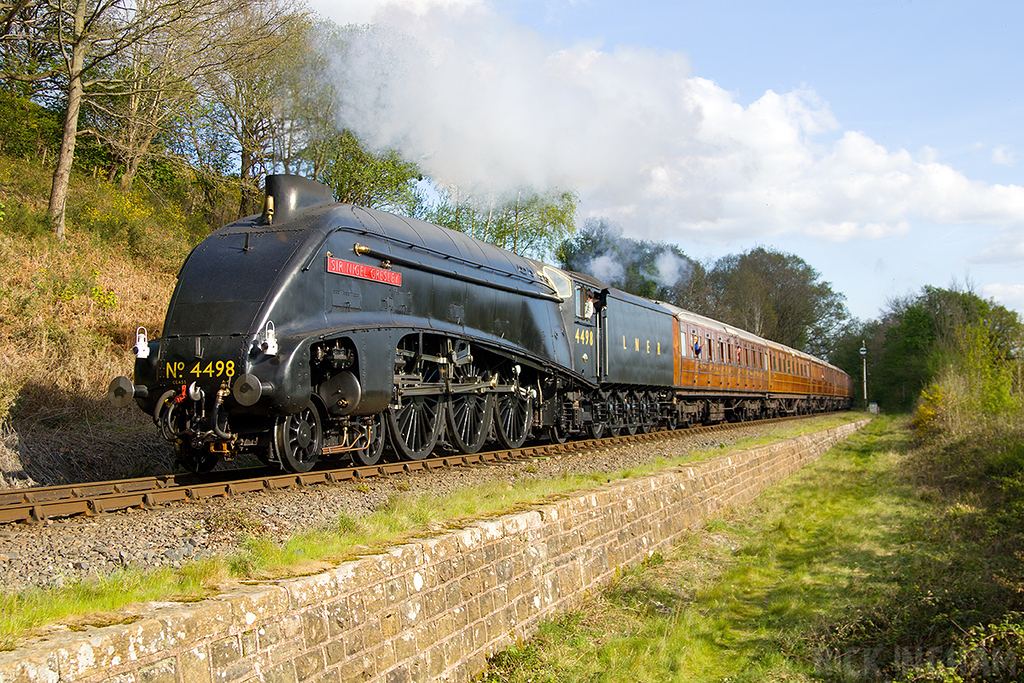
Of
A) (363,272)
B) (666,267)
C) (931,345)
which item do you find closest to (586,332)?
(363,272)

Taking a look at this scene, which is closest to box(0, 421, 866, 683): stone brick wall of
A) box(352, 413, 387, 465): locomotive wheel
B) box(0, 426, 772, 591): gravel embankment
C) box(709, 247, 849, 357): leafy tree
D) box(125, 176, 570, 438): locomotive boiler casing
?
box(0, 426, 772, 591): gravel embankment

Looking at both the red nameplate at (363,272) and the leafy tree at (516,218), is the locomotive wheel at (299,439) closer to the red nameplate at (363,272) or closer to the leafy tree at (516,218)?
the red nameplate at (363,272)

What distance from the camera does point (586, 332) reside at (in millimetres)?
14656

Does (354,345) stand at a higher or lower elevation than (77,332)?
lower

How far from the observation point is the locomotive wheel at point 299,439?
7902 millimetres

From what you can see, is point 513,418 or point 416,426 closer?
point 416,426

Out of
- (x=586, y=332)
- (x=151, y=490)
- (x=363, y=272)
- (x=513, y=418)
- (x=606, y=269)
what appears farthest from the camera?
(x=606, y=269)

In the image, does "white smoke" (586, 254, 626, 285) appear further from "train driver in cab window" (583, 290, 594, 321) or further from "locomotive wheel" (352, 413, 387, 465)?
"locomotive wheel" (352, 413, 387, 465)

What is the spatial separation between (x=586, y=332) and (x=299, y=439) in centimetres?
769

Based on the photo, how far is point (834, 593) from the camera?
760cm

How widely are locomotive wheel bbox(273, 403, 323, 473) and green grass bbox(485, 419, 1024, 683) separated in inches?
144

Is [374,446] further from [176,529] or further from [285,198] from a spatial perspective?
[176,529]

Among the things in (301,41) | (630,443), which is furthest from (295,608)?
(301,41)

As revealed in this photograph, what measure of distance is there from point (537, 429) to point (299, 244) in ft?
22.1
